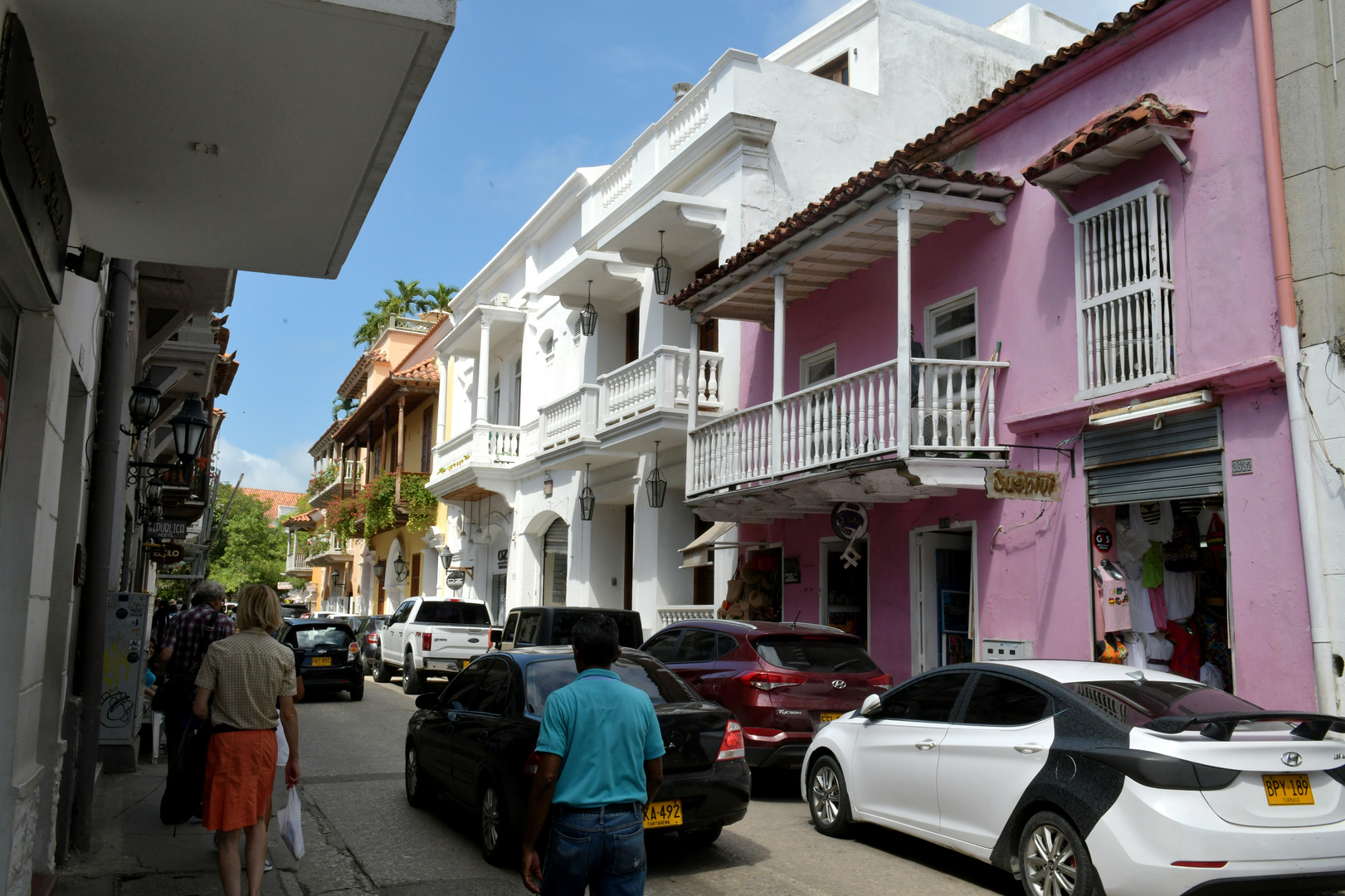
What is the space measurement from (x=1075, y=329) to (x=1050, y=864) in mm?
6358

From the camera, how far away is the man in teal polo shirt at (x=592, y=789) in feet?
13.7

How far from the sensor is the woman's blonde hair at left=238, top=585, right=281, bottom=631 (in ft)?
20.7

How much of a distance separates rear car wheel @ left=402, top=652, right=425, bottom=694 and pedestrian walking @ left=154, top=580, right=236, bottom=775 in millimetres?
12020

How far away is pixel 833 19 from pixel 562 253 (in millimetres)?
7763

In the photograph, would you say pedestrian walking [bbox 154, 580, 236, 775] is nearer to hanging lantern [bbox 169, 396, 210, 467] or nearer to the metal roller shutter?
hanging lantern [bbox 169, 396, 210, 467]

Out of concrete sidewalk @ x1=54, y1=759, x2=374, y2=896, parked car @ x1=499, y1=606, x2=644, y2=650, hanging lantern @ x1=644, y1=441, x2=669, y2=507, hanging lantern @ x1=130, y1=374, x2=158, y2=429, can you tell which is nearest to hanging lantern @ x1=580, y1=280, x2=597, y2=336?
hanging lantern @ x1=644, y1=441, x2=669, y2=507

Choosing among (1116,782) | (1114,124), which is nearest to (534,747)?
(1116,782)

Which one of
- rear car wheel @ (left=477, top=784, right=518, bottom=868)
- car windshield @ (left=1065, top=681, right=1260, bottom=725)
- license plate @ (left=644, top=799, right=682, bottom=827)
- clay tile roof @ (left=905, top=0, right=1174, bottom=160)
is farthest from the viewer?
clay tile roof @ (left=905, top=0, right=1174, bottom=160)

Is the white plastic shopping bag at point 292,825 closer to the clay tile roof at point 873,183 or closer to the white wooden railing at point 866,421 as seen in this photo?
the white wooden railing at point 866,421

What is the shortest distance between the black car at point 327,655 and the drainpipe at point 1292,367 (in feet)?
48.9

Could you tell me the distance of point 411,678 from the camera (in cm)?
2053

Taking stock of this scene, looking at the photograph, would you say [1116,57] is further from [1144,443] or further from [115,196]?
[115,196]

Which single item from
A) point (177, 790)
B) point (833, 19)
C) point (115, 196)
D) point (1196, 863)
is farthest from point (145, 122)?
point (833, 19)

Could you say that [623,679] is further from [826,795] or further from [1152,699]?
[1152,699]
